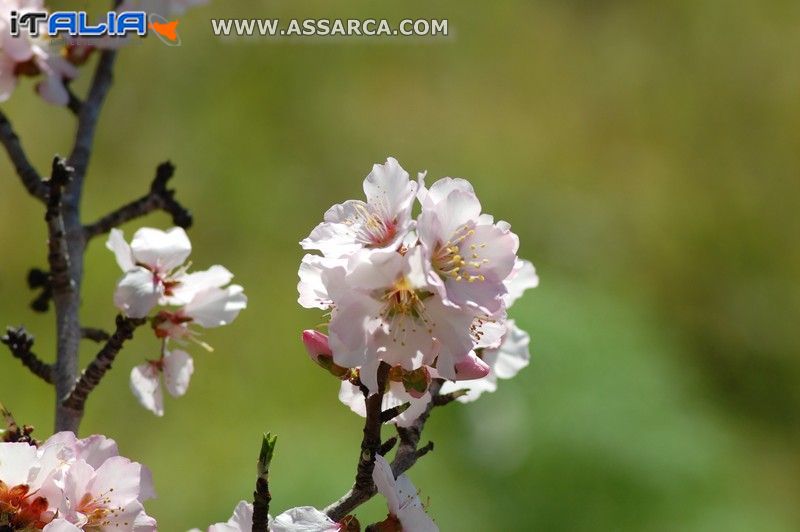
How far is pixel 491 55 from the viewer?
3.76 m

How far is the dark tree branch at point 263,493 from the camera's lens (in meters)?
0.55

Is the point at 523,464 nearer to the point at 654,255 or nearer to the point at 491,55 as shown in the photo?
the point at 654,255

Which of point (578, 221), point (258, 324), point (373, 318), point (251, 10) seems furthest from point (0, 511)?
point (251, 10)

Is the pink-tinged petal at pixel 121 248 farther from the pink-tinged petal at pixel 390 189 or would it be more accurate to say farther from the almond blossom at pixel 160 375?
the pink-tinged petal at pixel 390 189

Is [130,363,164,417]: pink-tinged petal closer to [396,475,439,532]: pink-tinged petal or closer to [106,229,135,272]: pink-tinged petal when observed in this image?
[106,229,135,272]: pink-tinged petal

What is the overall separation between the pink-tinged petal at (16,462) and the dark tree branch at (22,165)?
1.21ft

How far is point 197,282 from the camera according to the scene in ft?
2.64

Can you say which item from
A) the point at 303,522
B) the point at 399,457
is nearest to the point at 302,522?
the point at 303,522

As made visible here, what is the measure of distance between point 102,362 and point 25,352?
0.14 metres

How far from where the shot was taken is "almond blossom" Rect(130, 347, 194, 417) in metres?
0.82

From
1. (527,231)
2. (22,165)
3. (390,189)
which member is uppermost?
(527,231)

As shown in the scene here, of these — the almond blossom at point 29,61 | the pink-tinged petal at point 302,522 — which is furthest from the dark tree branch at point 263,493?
the almond blossom at point 29,61

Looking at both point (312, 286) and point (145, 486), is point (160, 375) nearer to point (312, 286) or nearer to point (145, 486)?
point (145, 486)

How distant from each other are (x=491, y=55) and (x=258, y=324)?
144 centimetres
